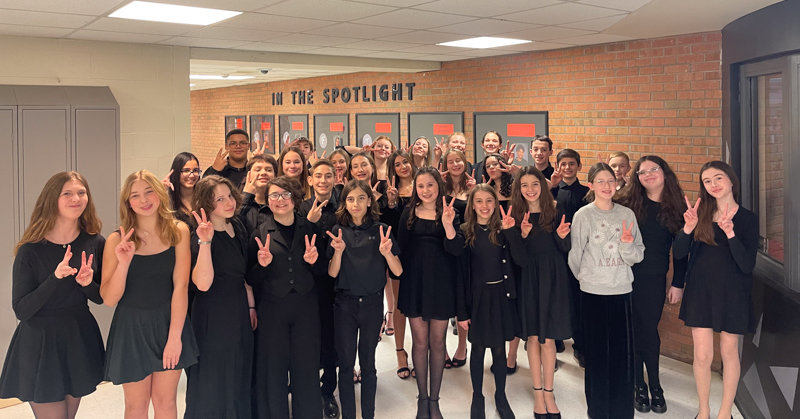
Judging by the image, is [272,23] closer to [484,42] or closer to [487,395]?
[484,42]

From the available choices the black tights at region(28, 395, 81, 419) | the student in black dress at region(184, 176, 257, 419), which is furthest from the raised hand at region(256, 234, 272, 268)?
the black tights at region(28, 395, 81, 419)

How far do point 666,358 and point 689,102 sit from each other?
233 centimetres

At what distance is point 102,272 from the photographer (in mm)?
3221

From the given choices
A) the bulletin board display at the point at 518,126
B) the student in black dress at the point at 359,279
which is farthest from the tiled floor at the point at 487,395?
the bulletin board display at the point at 518,126

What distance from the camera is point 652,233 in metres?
4.20

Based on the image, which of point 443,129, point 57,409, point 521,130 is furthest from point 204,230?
point 443,129

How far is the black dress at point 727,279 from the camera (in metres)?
3.75

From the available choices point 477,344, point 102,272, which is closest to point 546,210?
point 477,344

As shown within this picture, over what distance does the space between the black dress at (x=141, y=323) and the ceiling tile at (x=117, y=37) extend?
2.78 meters

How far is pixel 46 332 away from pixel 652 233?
12.2ft

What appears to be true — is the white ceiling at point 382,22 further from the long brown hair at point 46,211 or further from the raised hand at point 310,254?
the raised hand at point 310,254

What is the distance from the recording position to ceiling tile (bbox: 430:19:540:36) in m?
4.89

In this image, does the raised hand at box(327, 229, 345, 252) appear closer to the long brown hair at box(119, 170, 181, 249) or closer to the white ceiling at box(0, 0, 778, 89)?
the long brown hair at box(119, 170, 181, 249)

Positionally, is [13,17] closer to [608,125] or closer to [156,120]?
[156,120]
